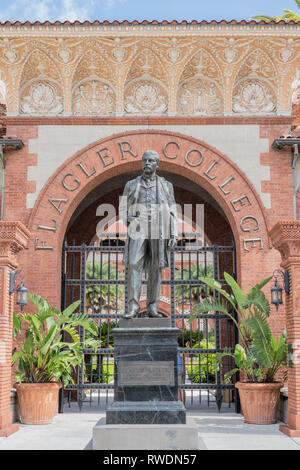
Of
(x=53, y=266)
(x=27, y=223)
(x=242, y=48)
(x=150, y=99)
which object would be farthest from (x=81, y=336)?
(x=242, y=48)

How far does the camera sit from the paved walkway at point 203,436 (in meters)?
8.30

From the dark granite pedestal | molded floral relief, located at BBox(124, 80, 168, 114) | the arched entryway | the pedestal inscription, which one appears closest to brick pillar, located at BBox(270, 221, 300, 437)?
the arched entryway

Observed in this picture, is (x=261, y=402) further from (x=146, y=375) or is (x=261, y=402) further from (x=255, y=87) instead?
(x=255, y=87)

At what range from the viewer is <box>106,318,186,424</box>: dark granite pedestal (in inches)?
279

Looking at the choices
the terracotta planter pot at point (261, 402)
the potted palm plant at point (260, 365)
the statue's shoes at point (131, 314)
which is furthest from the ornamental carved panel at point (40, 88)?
the terracotta planter pot at point (261, 402)

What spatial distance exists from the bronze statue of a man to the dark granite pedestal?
35 cm

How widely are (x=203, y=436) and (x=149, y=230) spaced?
3645 mm

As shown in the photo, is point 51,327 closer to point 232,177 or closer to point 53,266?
point 53,266

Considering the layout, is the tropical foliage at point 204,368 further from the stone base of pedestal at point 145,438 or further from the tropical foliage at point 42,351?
the stone base of pedestal at point 145,438

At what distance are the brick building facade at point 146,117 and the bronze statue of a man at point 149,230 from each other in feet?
17.0

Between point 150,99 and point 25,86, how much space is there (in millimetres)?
3055

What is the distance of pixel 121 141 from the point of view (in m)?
13.7

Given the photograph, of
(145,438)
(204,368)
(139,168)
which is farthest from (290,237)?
(204,368)

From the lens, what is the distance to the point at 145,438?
22.3ft
